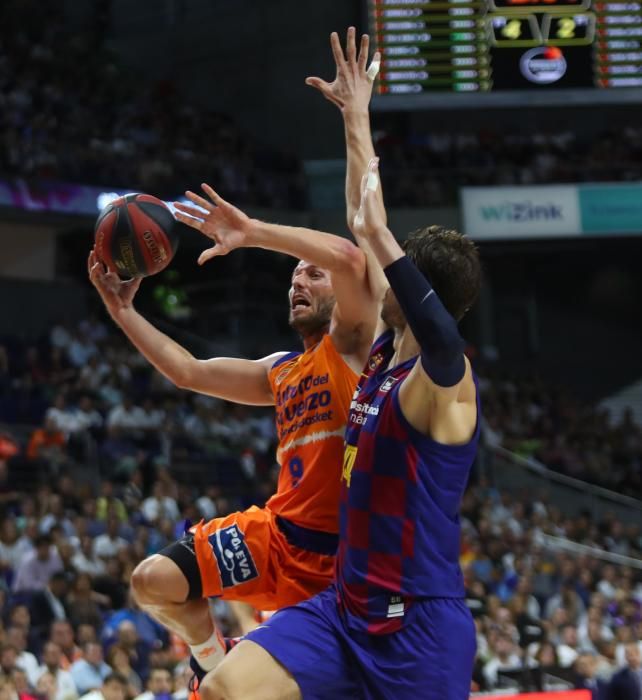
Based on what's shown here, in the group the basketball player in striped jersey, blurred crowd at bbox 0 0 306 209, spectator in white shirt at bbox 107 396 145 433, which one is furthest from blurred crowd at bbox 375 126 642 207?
the basketball player in striped jersey

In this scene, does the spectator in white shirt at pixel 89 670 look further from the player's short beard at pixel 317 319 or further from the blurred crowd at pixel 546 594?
the player's short beard at pixel 317 319

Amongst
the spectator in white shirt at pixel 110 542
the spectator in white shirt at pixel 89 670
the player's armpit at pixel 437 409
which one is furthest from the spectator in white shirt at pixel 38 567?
the player's armpit at pixel 437 409

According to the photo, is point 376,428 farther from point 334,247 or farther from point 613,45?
point 613,45

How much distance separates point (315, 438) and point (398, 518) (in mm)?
946

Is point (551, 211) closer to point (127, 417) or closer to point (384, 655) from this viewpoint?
A: point (127, 417)

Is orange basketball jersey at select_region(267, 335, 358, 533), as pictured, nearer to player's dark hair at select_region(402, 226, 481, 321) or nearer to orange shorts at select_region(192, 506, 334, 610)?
orange shorts at select_region(192, 506, 334, 610)

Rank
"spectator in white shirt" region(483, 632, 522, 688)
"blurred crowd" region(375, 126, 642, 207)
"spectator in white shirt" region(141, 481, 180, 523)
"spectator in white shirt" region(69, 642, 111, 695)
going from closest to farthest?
1. "spectator in white shirt" region(69, 642, 111, 695)
2. "spectator in white shirt" region(483, 632, 522, 688)
3. "spectator in white shirt" region(141, 481, 180, 523)
4. "blurred crowd" region(375, 126, 642, 207)

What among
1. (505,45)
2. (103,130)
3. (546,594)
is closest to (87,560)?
(546,594)

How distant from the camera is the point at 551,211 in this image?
20.0 metres

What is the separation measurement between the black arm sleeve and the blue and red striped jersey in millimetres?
290

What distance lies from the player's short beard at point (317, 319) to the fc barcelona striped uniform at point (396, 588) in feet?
3.75

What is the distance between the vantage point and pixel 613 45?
1368 centimetres

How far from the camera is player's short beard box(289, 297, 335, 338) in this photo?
496 cm

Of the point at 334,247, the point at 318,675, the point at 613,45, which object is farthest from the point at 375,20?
the point at 318,675
